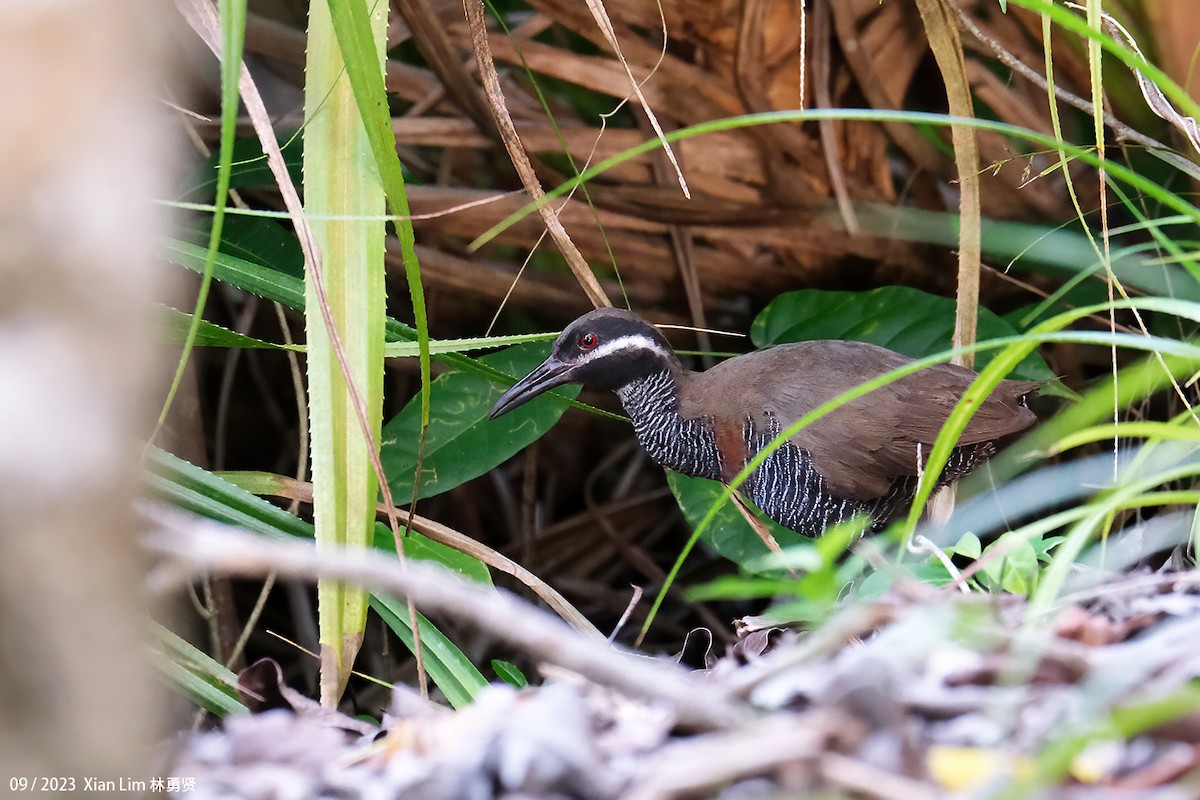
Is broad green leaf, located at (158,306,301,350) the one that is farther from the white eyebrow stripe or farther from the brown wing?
the brown wing

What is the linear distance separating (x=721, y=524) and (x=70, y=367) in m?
2.26

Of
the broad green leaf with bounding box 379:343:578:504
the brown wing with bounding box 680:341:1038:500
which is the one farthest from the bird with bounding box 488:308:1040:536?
the broad green leaf with bounding box 379:343:578:504

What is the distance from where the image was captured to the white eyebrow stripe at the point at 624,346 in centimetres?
259

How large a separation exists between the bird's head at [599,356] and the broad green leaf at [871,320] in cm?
37

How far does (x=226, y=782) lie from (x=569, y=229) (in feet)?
6.66

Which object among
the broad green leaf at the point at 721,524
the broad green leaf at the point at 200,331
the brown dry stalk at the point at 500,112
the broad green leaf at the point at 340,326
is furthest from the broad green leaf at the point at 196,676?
the broad green leaf at the point at 721,524

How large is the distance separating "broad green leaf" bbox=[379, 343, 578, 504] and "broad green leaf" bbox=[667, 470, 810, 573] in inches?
16.8

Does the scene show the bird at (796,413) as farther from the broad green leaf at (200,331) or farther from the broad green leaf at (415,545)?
the broad green leaf at (200,331)

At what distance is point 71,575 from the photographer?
1.99 ft

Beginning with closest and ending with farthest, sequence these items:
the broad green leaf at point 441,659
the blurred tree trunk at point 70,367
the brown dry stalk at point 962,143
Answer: the blurred tree trunk at point 70,367, the broad green leaf at point 441,659, the brown dry stalk at point 962,143

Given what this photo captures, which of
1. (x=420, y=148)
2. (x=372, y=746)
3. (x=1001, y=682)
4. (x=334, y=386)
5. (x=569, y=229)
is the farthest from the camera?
(x=420, y=148)

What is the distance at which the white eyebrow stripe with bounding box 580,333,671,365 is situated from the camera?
2.59m

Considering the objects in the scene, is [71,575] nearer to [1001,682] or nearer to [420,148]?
[1001,682]

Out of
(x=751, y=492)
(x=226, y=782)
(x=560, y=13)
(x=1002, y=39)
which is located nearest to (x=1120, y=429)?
(x=226, y=782)
